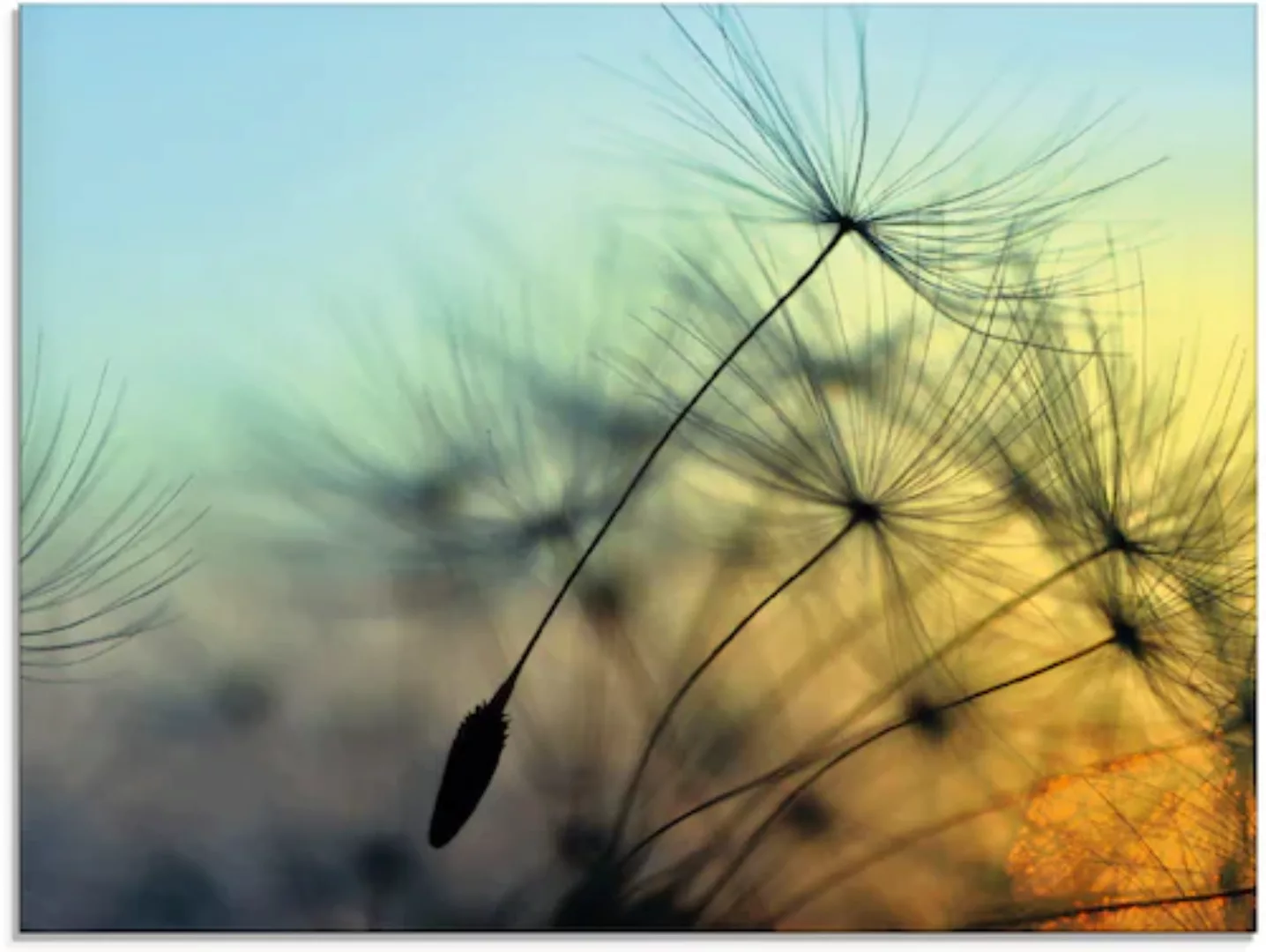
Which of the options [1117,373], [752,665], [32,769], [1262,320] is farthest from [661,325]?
[32,769]

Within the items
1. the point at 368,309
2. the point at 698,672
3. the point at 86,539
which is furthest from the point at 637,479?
the point at 86,539

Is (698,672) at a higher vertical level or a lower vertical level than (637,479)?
lower

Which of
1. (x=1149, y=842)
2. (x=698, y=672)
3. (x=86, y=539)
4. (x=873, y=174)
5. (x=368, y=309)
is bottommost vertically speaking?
(x=1149, y=842)

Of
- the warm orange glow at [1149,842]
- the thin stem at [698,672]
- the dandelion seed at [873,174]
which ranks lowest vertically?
the warm orange glow at [1149,842]

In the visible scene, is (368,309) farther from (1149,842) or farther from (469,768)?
(1149,842)

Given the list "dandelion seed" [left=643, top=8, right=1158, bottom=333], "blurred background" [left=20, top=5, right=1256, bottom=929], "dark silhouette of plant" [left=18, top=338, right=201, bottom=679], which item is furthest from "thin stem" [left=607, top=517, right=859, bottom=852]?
"dark silhouette of plant" [left=18, top=338, right=201, bottom=679]

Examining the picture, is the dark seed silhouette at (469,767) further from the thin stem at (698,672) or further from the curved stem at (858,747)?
the curved stem at (858,747)

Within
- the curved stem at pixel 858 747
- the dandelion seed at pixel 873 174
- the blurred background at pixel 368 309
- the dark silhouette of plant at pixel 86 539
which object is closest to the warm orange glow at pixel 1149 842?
the blurred background at pixel 368 309
